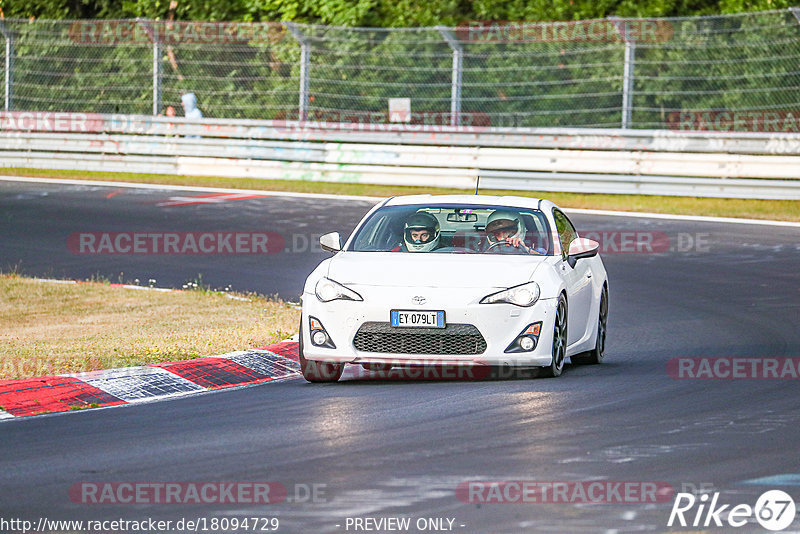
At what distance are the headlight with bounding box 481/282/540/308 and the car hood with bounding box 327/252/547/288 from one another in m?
0.05

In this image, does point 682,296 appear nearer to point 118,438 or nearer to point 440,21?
point 118,438

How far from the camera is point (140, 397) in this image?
9273mm

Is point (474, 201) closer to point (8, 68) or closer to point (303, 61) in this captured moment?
point (303, 61)

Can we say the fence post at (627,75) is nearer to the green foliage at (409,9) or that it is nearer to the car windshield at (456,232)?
the green foliage at (409,9)

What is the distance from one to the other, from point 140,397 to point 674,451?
3603 mm

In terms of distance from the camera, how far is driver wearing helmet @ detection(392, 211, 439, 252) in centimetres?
1072

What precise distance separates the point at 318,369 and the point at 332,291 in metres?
0.58

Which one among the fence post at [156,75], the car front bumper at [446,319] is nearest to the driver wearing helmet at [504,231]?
the car front bumper at [446,319]

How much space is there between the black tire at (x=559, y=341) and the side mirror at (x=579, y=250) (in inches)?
21.9

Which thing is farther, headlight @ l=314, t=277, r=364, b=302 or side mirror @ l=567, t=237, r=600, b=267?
side mirror @ l=567, t=237, r=600, b=267

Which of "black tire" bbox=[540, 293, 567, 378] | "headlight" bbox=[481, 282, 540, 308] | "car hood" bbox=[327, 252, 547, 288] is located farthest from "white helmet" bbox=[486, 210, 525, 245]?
"headlight" bbox=[481, 282, 540, 308]

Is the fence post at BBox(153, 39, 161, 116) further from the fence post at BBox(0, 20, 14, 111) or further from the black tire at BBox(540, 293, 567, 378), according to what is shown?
the black tire at BBox(540, 293, 567, 378)

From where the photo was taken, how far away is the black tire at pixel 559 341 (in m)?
9.95

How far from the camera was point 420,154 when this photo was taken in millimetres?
25375
